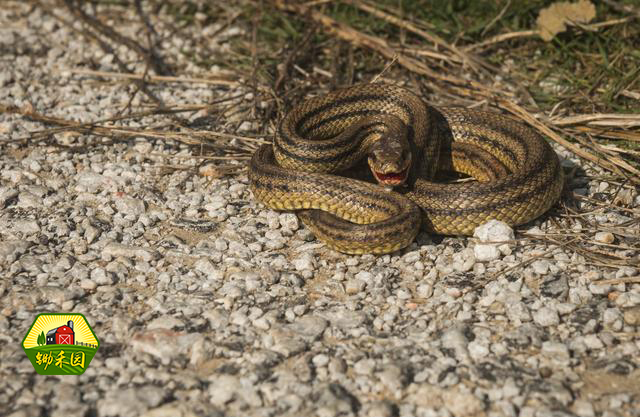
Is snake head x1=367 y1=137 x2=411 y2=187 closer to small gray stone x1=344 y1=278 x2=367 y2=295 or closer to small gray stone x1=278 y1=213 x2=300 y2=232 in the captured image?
small gray stone x1=278 y1=213 x2=300 y2=232

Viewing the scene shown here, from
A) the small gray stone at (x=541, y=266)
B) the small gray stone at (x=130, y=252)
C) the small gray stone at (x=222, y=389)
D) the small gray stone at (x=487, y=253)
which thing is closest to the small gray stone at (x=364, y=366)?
the small gray stone at (x=222, y=389)

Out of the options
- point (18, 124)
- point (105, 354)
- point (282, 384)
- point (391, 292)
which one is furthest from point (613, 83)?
point (18, 124)

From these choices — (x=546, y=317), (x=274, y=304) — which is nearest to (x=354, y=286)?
(x=274, y=304)

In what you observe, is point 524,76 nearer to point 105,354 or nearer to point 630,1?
point 630,1

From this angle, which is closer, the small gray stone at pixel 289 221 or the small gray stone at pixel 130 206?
the small gray stone at pixel 289 221

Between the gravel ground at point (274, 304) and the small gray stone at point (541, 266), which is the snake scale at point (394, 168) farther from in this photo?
the small gray stone at point (541, 266)

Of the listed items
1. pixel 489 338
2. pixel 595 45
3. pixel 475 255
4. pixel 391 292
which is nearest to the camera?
pixel 489 338

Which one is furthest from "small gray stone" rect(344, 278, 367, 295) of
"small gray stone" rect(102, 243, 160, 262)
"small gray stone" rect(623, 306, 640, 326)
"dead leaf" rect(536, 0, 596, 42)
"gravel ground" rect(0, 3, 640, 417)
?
"dead leaf" rect(536, 0, 596, 42)
